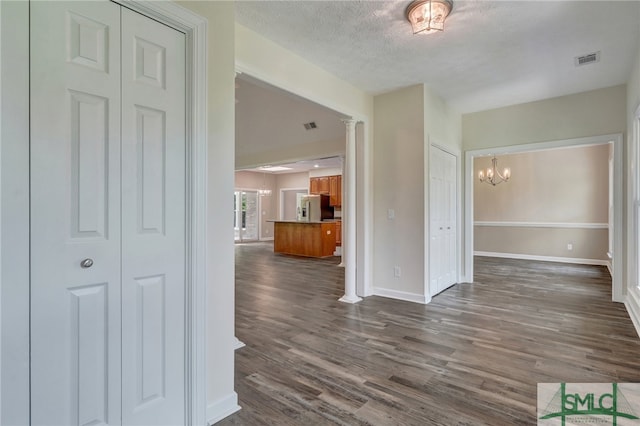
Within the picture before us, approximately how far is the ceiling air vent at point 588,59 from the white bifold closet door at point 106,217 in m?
3.72

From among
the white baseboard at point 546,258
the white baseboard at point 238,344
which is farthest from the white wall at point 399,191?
the white baseboard at point 546,258

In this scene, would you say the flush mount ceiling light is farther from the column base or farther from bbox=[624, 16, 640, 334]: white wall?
the column base

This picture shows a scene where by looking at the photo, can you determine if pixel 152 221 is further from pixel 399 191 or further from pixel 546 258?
pixel 546 258

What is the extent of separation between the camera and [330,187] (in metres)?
10.1

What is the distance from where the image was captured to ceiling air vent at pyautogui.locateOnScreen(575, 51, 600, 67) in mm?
3141

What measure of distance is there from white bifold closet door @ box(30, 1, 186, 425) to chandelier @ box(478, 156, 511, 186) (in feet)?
25.0

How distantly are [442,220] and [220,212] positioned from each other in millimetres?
3499

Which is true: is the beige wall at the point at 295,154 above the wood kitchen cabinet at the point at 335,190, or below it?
Result: above

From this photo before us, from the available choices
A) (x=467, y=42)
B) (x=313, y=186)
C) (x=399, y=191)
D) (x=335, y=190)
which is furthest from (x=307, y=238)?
(x=467, y=42)

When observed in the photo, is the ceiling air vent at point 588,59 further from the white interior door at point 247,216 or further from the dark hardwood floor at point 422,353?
the white interior door at point 247,216

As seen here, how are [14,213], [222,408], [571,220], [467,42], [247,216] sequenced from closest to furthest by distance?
[14,213]
[222,408]
[467,42]
[571,220]
[247,216]

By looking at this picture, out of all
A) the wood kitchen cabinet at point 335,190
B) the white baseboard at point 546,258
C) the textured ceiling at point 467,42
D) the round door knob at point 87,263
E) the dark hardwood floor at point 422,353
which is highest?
the textured ceiling at point 467,42

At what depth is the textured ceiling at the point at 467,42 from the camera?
2412 millimetres

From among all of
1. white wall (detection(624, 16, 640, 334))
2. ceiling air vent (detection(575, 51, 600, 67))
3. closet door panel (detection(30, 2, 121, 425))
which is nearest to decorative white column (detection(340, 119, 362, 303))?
ceiling air vent (detection(575, 51, 600, 67))
